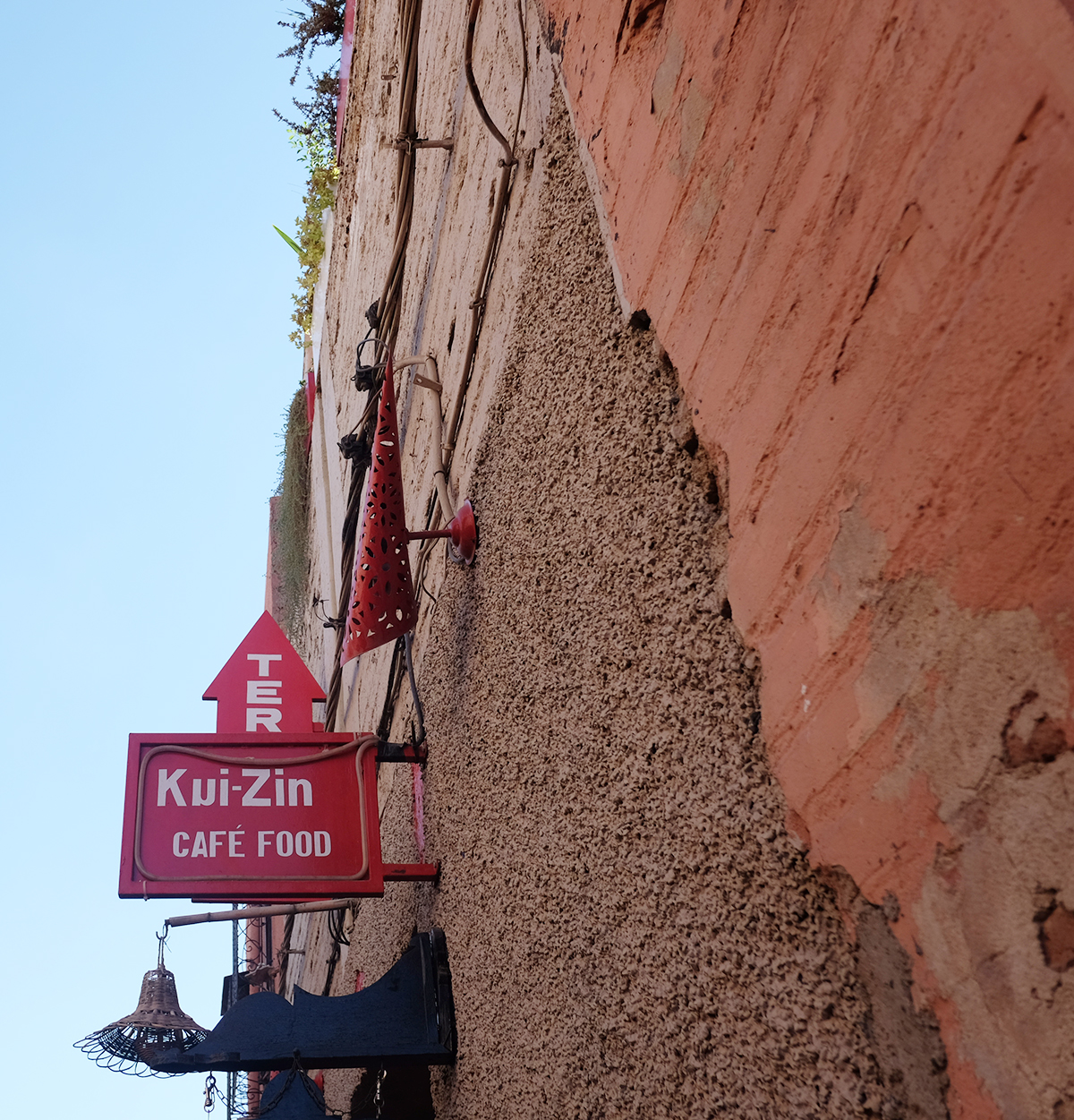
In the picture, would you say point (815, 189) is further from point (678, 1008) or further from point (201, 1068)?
point (201, 1068)

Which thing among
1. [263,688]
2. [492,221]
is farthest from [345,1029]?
[492,221]

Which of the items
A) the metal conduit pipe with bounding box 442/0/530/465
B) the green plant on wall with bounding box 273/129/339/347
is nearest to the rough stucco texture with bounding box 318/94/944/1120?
the metal conduit pipe with bounding box 442/0/530/465

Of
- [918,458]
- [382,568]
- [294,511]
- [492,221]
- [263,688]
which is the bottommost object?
[918,458]

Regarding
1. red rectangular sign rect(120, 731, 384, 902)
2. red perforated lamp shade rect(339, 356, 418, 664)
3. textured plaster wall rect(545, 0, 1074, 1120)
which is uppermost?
red perforated lamp shade rect(339, 356, 418, 664)

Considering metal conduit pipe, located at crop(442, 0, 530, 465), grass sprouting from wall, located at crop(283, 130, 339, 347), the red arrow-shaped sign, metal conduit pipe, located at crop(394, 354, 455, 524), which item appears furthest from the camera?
grass sprouting from wall, located at crop(283, 130, 339, 347)

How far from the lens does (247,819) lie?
294 centimetres

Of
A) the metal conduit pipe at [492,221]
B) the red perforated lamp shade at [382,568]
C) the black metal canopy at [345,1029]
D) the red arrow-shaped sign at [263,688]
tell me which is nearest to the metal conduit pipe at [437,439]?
the metal conduit pipe at [492,221]

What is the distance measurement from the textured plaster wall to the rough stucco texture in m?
0.10

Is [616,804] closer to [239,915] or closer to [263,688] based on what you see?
[263,688]

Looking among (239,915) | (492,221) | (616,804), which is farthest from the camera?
(239,915)

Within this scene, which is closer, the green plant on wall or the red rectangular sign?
the red rectangular sign

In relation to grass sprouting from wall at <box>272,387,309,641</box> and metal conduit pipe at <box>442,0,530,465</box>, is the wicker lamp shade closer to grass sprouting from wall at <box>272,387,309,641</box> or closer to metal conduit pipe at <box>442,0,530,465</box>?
metal conduit pipe at <box>442,0,530,465</box>

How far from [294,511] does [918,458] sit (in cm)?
950

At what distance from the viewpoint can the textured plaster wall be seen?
86 centimetres
